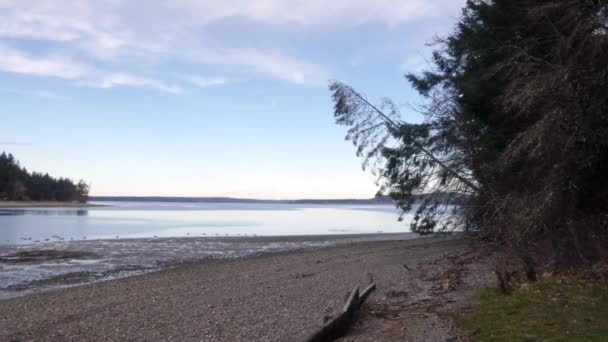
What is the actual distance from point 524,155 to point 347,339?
5500mm

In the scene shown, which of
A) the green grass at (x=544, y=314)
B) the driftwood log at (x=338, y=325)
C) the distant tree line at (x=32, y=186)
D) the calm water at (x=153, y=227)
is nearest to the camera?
the green grass at (x=544, y=314)

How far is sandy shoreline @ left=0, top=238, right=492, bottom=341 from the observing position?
10.1 meters

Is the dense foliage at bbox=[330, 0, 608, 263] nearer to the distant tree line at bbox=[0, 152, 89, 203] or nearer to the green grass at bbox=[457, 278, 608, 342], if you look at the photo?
the green grass at bbox=[457, 278, 608, 342]

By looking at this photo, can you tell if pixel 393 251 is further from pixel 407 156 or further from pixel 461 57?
pixel 461 57

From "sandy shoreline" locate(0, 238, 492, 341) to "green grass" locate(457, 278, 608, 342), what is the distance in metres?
0.61

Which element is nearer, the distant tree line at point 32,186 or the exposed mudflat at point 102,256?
the exposed mudflat at point 102,256

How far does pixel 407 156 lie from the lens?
2517 centimetres

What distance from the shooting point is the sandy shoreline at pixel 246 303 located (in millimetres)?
10125

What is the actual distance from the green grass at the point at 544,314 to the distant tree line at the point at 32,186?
4676 inches

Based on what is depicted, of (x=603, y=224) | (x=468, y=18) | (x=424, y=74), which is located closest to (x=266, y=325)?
(x=603, y=224)

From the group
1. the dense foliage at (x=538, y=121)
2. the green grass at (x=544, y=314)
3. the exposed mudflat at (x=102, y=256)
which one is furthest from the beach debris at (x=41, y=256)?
the green grass at (x=544, y=314)

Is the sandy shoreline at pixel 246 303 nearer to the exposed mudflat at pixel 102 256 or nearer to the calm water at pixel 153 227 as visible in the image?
the exposed mudflat at pixel 102 256

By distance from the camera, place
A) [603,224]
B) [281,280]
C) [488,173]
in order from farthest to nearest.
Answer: [281,280]
[488,173]
[603,224]

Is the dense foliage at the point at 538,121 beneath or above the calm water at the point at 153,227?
above
